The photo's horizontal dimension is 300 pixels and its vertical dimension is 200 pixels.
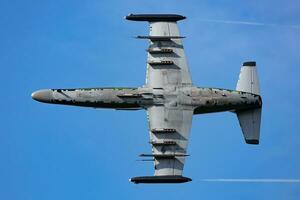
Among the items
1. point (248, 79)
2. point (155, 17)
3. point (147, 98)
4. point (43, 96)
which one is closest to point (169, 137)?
point (147, 98)

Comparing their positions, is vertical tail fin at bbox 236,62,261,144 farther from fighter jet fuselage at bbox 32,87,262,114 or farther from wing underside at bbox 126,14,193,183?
wing underside at bbox 126,14,193,183

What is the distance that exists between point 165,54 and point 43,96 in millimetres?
8882

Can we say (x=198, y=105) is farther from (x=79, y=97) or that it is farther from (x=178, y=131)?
(x=79, y=97)

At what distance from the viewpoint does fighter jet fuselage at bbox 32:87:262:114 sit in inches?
2099

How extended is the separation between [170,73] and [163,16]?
429 cm

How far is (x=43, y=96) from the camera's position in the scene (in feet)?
177

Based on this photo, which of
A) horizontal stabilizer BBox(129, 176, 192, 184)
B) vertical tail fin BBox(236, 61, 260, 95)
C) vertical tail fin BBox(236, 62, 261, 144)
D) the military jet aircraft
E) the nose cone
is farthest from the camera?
vertical tail fin BBox(236, 61, 260, 95)

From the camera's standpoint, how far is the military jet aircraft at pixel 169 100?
2087 inches

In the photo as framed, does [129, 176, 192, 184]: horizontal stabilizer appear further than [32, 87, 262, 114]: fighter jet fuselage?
No

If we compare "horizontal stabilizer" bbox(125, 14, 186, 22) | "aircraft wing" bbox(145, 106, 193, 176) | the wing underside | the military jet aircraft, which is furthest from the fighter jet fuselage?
"horizontal stabilizer" bbox(125, 14, 186, 22)

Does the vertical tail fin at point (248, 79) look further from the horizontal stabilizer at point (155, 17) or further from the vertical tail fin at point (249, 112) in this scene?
the horizontal stabilizer at point (155, 17)

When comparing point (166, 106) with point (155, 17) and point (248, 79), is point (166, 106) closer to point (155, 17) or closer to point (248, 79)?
point (248, 79)

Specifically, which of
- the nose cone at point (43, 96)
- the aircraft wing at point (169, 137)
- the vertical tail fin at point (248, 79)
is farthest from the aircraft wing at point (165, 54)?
the nose cone at point (43, 96)

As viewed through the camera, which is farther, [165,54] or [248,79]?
[248,79]
